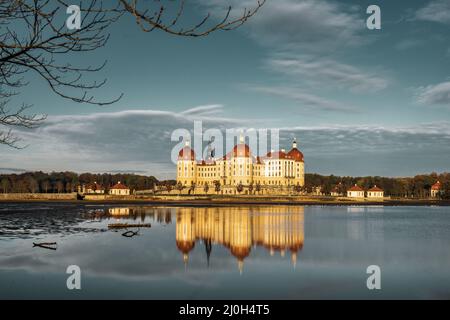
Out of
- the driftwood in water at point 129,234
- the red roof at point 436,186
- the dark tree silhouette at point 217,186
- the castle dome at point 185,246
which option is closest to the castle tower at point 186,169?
the dark tree silhouette at point 217,186

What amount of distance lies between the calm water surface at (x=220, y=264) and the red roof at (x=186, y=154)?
288ft

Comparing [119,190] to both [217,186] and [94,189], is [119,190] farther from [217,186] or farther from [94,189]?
[217,186]

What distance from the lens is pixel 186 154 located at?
117 metres

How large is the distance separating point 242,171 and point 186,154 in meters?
15.2

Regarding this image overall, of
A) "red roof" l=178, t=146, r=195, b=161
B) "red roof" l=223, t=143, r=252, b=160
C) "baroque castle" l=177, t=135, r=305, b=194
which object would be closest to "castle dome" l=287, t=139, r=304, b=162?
"baroque castle" l=177, t=135, r=305, b=194

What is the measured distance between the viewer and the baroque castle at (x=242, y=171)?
110 m

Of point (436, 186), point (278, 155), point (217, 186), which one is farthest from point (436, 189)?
point (217, 186)

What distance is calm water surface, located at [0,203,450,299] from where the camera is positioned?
1259 centimetres

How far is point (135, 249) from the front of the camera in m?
20.3

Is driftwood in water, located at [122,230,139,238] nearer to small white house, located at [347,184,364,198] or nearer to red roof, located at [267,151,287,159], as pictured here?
small white house, located at [347,184,364,198]

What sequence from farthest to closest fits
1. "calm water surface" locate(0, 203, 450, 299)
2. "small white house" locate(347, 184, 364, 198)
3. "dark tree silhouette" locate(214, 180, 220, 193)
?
"dark tree silhouette" locate(214, 180, 220, 193) < "small white house" locate(347, 184, 364, 198) < "calm water surface" locate(0, 203, 450, 299)

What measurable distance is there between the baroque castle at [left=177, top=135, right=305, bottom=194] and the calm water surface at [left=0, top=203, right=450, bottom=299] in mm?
81157
